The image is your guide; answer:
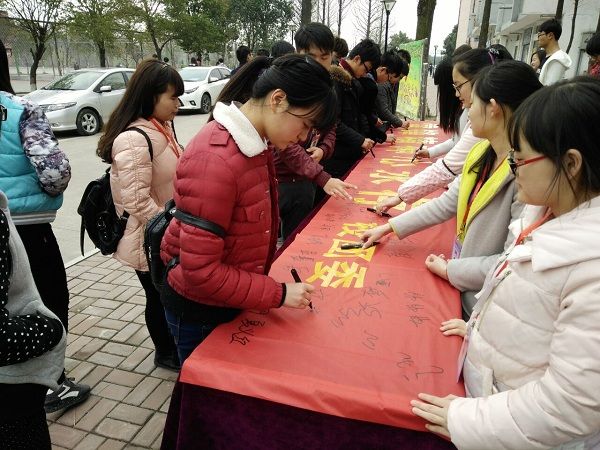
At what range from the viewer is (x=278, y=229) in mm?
1360

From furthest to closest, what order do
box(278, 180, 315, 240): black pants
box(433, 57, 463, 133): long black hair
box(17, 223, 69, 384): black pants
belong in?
box(433, 57, 463, 133): long black hair → box(278, 180, 315, 240): black pants → box(17, 223, 69, 384): black pants

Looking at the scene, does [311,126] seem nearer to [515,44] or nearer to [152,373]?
[152,373]

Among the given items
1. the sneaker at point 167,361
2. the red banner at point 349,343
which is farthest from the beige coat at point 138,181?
the red banner at point 349,343

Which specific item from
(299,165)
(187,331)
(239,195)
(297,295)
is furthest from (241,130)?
(299,165)

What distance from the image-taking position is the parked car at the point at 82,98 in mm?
8031

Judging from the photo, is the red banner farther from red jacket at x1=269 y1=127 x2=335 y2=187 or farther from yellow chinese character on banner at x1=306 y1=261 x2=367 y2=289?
red jacket at x1=269 y1=127 x2=335 y2=187

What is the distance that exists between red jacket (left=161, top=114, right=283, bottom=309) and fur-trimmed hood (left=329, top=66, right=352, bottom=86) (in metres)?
2.18

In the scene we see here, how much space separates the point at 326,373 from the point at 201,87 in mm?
12130

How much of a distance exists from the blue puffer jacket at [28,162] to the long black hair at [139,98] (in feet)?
0.70

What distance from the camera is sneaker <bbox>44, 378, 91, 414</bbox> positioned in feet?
6.35

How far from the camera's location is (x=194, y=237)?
1055mm

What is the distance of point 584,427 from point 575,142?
48cm

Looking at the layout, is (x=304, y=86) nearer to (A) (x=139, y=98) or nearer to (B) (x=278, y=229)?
(B) (x=278, y=229)

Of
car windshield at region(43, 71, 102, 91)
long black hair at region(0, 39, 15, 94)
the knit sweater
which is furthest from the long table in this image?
car windshield at region(43, 71, 102, 91)
